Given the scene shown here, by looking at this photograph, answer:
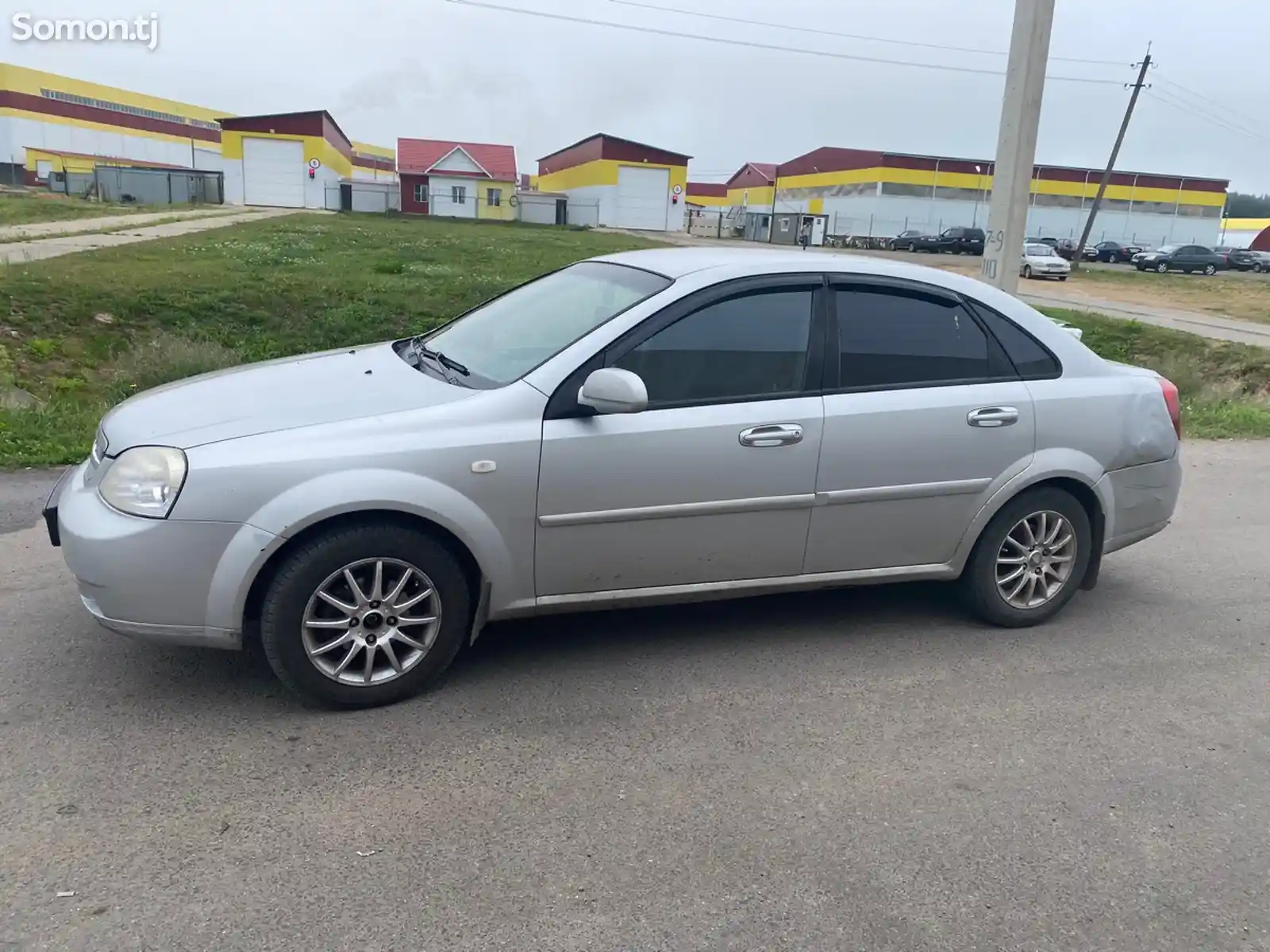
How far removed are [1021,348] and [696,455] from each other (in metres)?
1.77

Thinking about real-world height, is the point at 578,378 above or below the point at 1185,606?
above

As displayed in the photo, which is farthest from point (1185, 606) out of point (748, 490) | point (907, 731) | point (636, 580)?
point (636, 580)

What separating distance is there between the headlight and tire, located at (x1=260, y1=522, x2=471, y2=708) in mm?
446

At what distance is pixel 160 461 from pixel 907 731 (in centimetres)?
283

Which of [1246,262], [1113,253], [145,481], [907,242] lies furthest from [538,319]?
[1246,262]

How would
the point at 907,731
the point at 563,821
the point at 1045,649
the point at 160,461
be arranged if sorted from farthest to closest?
1. the point at 1045,649
2. the point at 907,731
3. the point at 160,461
4. the point at 563,821

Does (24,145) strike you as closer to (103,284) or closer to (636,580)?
(103,284)

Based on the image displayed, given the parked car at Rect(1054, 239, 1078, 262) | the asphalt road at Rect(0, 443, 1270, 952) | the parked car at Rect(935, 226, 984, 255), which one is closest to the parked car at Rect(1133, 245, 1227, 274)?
the parked car at Rect(1054, 239, 1078, 262)

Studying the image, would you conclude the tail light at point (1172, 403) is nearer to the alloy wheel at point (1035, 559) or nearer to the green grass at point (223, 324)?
the alloy wheel at point (1035, 559)

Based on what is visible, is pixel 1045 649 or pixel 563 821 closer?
pixel 563 821

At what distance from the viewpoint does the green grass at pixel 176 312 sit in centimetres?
898

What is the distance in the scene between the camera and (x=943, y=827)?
321 centimetres

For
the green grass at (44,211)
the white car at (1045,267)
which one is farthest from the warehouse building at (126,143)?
the white car at (1045,267)

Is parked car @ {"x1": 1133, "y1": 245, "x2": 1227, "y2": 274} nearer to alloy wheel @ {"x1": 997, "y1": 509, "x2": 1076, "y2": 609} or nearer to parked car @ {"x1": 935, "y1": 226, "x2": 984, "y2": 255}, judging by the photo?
parked car @ {"x1": 935, "y1": 226, "x2": 984, "y2": 255}
